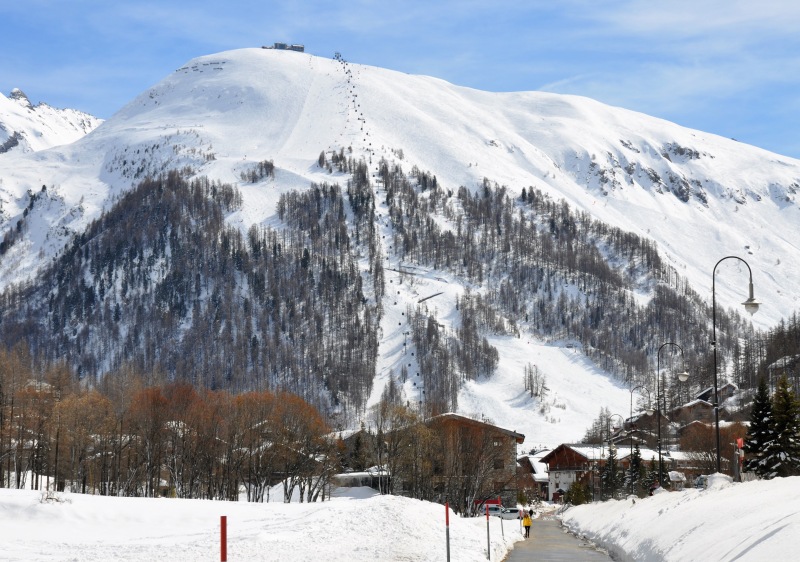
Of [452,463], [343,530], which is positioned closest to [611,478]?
[452,463]

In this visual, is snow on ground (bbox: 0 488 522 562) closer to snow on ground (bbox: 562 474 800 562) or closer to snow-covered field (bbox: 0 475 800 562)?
snow-covered field (bbox: 0 475 800 562)

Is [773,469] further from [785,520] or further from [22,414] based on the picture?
[22,414]

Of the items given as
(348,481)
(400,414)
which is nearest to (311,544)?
(400,414)

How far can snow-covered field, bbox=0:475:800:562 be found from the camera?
101 feet

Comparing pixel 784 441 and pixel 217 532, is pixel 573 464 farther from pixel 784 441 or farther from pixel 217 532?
pixel 217 532

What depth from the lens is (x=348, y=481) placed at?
124562 millimetres

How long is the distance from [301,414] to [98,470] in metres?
23.3

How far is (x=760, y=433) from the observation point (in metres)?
82.8

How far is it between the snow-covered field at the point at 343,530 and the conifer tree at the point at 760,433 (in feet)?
102

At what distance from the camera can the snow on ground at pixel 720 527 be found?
2549 cm

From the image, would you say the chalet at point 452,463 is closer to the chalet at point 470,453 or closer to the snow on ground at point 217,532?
the chalet at point 470,453

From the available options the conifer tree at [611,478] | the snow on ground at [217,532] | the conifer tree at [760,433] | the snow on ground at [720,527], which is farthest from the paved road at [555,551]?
the conifer tree at [611,478]

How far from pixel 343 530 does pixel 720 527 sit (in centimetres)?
1432

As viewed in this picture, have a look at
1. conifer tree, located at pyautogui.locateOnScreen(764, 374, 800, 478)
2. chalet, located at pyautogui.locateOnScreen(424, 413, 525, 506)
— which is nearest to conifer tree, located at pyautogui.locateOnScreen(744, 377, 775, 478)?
conifer tree, located at pyautogui.locateOnScreen(764, 374, 800, 478)
